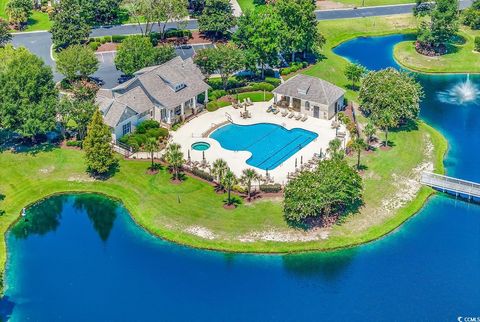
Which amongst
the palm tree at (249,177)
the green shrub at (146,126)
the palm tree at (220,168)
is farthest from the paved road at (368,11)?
the palm tree at (249,177)

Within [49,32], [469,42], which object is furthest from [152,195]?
[469,42]

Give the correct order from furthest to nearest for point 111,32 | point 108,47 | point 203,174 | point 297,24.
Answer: point 111,32 < point 108,47 < point 297,24 < point 203,174

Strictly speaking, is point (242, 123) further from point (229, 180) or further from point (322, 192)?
point (322, 192)

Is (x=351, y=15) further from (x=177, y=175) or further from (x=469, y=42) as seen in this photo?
(x=177, y=175)

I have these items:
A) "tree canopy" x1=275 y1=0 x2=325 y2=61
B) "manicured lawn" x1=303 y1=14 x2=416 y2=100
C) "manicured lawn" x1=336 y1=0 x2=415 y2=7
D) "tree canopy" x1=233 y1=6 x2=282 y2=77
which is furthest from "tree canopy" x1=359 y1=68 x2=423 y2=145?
"manicured lawn" x1=336 y1=0 x2=415 y2=7

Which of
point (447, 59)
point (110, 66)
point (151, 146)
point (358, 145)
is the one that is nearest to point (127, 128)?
point (151, 146)
